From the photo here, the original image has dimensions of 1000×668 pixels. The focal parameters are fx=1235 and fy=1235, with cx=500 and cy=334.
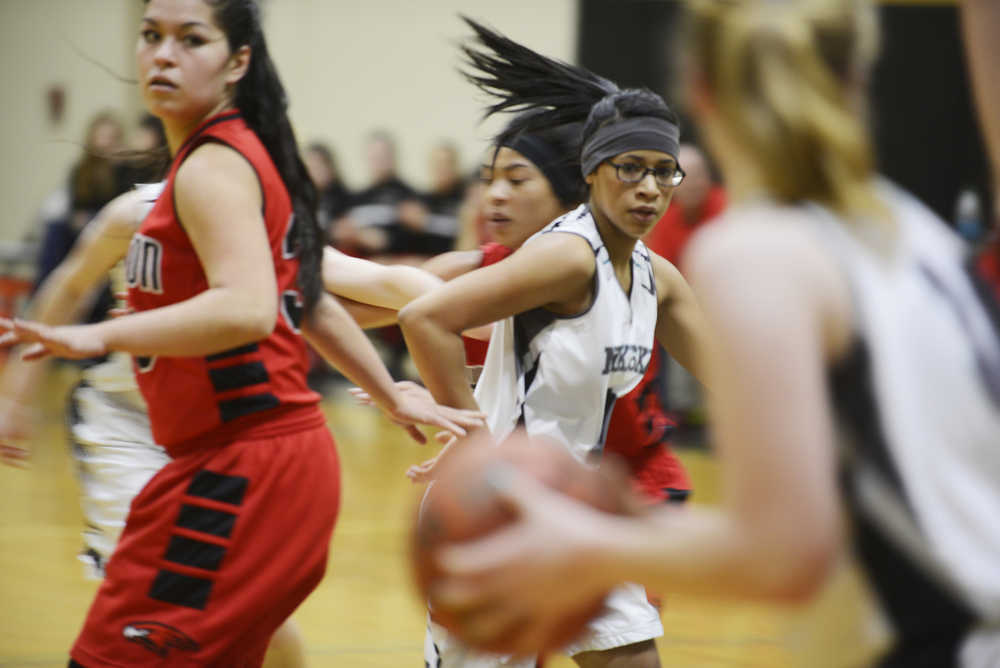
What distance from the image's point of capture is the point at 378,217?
9.63m

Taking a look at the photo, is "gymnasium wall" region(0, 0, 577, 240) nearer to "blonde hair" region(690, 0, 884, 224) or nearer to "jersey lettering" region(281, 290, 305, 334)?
"jersey lettering" region(281, 290, 305, 334)

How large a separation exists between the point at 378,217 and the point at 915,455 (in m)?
8.58

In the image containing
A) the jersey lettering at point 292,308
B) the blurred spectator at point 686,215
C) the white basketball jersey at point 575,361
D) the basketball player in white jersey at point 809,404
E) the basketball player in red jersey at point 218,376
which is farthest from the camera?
the blurred spectator at point 686,215

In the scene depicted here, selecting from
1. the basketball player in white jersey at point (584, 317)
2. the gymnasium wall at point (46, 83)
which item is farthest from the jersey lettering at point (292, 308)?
the gymnasium wall at point (46, 83)

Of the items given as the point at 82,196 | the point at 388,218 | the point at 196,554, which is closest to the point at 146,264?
the point at 196,554

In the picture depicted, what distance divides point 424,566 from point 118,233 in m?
1.60

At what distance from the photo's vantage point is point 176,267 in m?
2.31

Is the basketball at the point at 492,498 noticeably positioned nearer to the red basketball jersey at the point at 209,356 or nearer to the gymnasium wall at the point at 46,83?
the red basketball jersey at the point at 209,356

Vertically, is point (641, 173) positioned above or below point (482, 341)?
above

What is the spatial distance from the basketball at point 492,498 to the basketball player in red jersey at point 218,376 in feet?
2.87

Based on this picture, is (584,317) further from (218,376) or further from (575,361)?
(218,376)

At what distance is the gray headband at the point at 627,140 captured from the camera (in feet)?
9.71

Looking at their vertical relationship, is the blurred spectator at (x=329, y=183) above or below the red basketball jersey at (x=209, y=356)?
below

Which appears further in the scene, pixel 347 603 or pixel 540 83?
pixel 347 603
